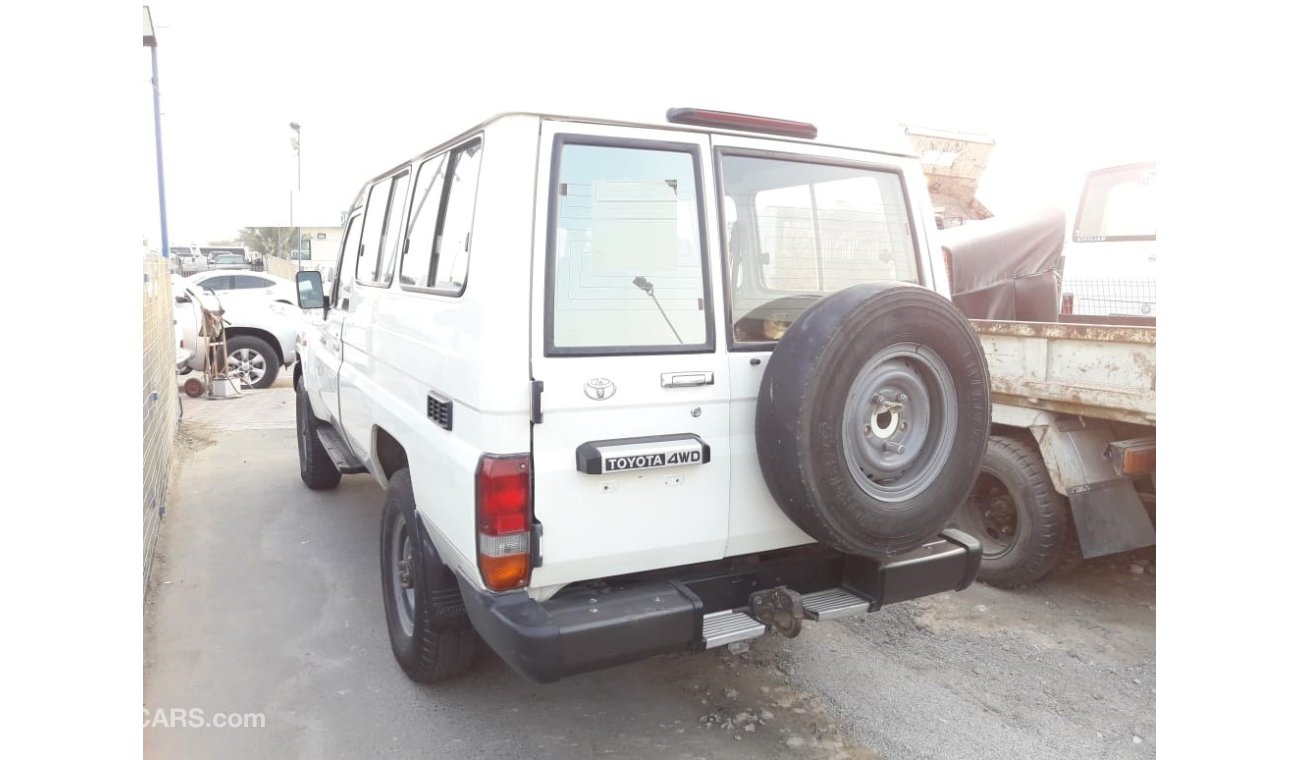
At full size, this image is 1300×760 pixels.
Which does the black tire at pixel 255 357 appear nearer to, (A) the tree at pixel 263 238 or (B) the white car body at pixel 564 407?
(B) the white car body at pixel 564 407

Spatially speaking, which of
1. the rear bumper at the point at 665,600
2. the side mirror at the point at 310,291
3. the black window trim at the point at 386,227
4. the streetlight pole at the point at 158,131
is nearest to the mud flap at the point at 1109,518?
the rear bumper at the point at 665,600

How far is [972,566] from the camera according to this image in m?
3.04

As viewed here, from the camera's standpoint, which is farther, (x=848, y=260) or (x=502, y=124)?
(x=848, y=260)

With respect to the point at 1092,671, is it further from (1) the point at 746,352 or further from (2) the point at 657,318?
(2) the point at 657,318

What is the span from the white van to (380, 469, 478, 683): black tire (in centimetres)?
528

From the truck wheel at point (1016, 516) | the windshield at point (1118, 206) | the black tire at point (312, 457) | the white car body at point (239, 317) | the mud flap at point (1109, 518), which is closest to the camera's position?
the mud flap at point (1109, 518)

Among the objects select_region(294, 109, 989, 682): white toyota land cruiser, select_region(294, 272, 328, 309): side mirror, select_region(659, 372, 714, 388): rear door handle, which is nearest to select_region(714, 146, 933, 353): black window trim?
select_region(294, 109, 989, 682): white toyota land cruiser

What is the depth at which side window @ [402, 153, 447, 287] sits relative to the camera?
10.3ft

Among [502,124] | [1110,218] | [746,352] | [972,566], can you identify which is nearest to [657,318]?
[746,352]

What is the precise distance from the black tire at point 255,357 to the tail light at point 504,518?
10154 millimetres

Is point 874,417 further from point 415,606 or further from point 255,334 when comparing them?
point 255,334

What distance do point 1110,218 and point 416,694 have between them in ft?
20.8

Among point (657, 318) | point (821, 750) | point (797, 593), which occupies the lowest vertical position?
point (821, 750)

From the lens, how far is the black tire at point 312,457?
19.7ft
